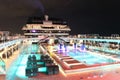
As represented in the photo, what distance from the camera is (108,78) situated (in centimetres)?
865

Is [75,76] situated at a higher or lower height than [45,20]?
lower

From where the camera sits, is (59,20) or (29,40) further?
(59,20)

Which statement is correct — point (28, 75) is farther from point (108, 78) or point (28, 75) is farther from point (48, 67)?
point (108, 78)

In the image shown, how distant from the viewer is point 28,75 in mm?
9164

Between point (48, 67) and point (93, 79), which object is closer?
point (93, 79)

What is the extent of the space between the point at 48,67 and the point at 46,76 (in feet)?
2.14

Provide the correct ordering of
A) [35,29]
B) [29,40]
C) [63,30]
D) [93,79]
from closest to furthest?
[93,79] → [29,40] → [35,29] → [63,30]

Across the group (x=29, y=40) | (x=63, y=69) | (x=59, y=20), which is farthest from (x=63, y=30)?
(x=63, y=69)

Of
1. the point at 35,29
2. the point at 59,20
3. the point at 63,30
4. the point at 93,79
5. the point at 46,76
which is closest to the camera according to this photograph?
the point at 93,79

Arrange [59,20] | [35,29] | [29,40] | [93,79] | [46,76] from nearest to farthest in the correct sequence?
[93,79]
[46,76]
[29,40]
[35,29]
[59,20]

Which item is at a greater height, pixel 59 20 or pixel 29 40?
pixel 59 20

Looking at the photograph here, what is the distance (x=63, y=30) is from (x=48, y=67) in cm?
4560

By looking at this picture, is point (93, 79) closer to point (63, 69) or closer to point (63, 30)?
point (63, 69)

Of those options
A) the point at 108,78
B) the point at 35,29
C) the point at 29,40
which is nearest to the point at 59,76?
the point at 108,78
